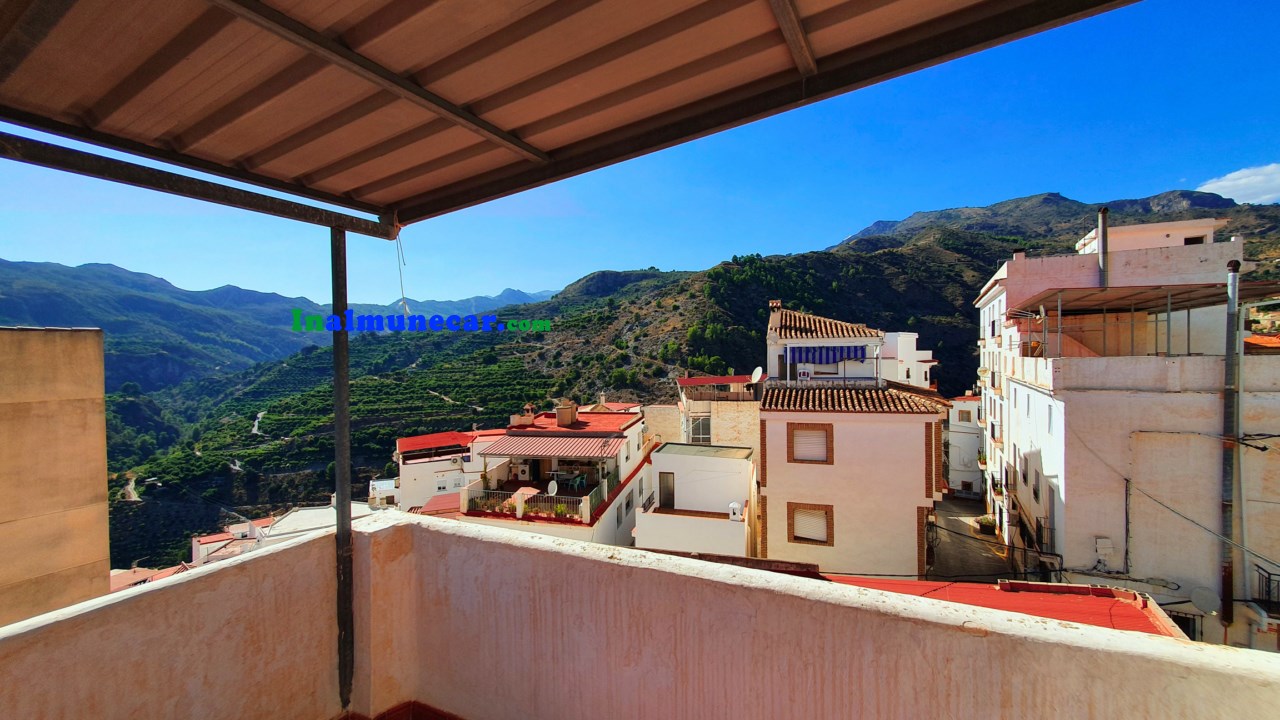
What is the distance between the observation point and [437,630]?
7.57 ft

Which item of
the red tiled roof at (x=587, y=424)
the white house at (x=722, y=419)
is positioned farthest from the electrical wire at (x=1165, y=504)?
the red tiled roof at (x=587, y=424)

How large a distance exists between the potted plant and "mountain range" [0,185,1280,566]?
18634 millimetres

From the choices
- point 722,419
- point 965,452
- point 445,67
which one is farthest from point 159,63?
point 965,452

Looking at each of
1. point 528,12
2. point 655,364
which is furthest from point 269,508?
point 528,12

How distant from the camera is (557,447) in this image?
15047mm

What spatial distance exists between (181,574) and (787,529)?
11.0m

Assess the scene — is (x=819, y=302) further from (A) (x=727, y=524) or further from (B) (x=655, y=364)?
(A) (x=727, y=524)

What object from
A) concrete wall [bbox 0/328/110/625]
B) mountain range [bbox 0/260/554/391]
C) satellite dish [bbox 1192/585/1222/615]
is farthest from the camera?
mountain range [bbox 0/260/554/391]

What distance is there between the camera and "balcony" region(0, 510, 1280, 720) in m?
1.31

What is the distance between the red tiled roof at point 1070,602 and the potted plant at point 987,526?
13.2 meters

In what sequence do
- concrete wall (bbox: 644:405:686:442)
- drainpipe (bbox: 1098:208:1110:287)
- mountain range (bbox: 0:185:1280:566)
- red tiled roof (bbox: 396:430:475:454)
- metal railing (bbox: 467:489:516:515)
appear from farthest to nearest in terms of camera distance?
mountain range (bbox: 0:185:1280:566) < red tiled roof (bbox: 396:430:475:454) < concrete wall (bbox: 644:405:686:442) < metal railing (bbox: 467:489:516:515) < drainpipe (bbox: 1098:208:1110:287)

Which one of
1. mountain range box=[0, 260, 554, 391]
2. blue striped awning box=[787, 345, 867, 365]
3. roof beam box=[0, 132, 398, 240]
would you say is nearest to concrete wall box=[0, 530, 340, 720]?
roof beam box=[0, 132, 398, 240]

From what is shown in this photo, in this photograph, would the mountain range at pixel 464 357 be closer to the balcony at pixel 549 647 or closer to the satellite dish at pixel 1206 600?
the satellite dish at pixel 1206 600

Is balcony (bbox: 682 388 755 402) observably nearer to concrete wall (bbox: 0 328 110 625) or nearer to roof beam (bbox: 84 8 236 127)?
concrete wall (bbox: 0 328 110 625)
